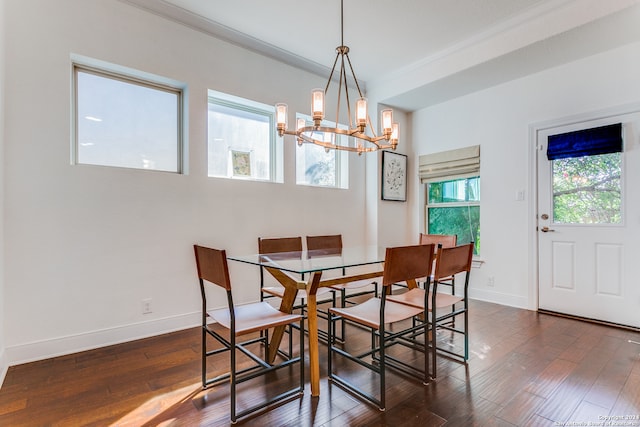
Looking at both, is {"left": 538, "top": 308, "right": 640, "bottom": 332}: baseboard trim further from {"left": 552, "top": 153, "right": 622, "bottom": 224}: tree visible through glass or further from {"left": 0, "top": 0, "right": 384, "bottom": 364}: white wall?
{"left": 0, "top": 0, "right": 384, "bottom": 364}: white wall

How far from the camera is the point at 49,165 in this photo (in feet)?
7.60

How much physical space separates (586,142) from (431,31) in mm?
1852

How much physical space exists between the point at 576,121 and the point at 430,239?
1.86m

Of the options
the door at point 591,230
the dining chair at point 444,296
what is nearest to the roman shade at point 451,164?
the door at point 591,230

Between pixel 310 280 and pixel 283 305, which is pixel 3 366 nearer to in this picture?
pixel 283 305

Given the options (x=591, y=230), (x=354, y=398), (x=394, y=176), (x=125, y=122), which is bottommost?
(x=354, y=398)

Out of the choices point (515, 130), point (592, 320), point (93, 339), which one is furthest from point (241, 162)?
point (592, 320)

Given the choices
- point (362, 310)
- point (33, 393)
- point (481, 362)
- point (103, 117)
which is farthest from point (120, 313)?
point (481, 362)

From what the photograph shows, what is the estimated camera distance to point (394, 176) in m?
4.47

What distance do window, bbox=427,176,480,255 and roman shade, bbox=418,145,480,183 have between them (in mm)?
107

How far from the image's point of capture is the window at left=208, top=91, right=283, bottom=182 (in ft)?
10.7

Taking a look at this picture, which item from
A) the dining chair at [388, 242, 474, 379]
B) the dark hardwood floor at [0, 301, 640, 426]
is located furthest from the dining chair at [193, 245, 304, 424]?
the dining chair at [388, 242, 474, 379]

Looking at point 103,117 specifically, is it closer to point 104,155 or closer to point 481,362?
point 104,155

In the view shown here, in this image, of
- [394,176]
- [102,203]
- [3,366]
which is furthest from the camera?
[394,176]
